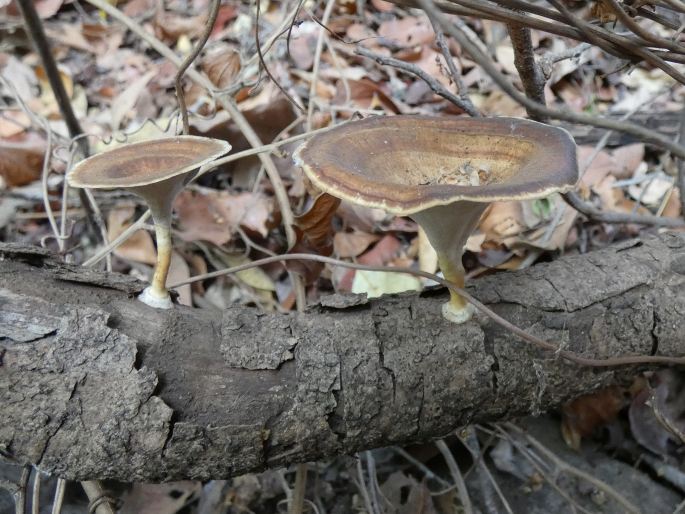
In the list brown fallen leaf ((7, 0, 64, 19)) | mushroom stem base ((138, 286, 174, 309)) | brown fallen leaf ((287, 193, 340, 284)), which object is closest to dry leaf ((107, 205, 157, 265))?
brown fallen leaf ((287, 193, 340, 284))

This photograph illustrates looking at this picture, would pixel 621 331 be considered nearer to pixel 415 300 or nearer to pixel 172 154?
pixel 415 300

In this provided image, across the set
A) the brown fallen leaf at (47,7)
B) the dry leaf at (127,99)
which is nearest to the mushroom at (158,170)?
the dry leaf at (127,99)

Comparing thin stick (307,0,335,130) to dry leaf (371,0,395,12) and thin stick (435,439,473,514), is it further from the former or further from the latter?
thin stick (435,439,473,514)

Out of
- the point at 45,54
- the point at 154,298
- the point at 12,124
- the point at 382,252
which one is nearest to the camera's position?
the point at 154,298

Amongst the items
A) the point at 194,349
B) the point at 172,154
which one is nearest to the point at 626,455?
the point at 194,349

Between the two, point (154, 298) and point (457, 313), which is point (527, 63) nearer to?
point (457, 313)

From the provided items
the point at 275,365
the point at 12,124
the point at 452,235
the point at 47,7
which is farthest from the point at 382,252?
the point at 47,7
